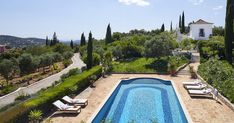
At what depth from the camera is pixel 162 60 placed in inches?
1455

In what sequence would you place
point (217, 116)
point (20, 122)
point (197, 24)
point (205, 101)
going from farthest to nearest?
point (197, 24)
point (205, 101)
point (217, 116)
point (20, 122)

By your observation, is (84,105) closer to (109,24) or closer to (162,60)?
(162,60)

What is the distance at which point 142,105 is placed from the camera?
19.3m

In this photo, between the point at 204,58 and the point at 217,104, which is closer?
the point at 217,104

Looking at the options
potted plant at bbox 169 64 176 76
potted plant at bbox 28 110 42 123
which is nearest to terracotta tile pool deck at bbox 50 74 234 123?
potted plant at bbox 28 110 42 123

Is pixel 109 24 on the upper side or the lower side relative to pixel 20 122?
upper

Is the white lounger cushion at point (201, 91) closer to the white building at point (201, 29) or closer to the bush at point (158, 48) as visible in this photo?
the bush at point (158, 48)

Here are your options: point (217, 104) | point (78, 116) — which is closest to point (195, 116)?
point (217, 104)

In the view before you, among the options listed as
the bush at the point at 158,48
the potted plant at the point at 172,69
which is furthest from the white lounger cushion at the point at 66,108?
the bush at the point at 158,48

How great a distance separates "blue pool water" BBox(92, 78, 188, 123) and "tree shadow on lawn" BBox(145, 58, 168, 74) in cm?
560

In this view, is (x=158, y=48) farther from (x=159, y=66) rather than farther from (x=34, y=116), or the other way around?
(x=34, y=116)

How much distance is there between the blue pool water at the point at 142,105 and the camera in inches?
635

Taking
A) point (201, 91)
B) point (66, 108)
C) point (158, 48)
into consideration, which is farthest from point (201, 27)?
point (66, 108)

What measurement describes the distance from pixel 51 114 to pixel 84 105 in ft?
7.96
